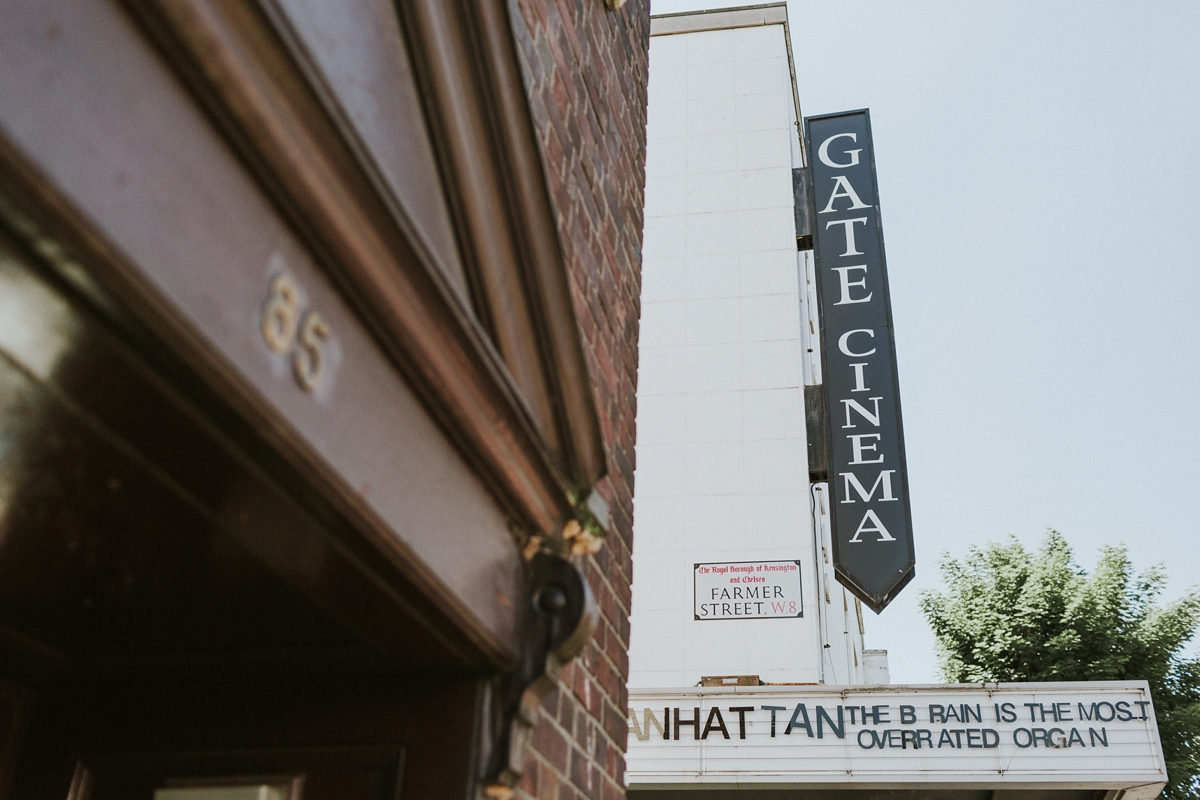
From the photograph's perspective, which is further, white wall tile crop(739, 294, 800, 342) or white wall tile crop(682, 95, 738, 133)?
white wall tile crop(682, 95, 738, 133)

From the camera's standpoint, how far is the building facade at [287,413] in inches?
47.5

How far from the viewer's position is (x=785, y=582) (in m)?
15.2

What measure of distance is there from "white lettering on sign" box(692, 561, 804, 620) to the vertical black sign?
262cm

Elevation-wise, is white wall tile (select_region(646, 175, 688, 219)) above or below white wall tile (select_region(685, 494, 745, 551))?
above

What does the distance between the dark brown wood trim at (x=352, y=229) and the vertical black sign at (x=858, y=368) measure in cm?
1037

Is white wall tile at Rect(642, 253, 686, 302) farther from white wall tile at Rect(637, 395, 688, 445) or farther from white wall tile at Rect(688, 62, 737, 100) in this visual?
white wall tile at Rect(688, 62, 737, 100)

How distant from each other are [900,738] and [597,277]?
8799mm

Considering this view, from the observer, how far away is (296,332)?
4.89 feet

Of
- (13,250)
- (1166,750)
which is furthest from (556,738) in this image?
(1166,750)

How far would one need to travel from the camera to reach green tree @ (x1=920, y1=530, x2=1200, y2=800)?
19812 millimetres

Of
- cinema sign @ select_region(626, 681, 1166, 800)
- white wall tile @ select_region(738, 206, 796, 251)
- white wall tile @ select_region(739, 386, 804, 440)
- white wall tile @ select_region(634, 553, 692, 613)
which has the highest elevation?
white wall tile @ select_region(738, 206, 796, 251)

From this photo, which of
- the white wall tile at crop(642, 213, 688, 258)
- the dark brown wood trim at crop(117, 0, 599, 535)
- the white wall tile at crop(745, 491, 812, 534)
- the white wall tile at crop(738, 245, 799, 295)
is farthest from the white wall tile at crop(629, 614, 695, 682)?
the dark brown wood trim at crop(117, 0, 599, 535)

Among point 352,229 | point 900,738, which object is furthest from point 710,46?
point 352,229

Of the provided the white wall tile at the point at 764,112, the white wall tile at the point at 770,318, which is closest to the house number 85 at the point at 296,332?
the white wall tile at the point at 770,318
